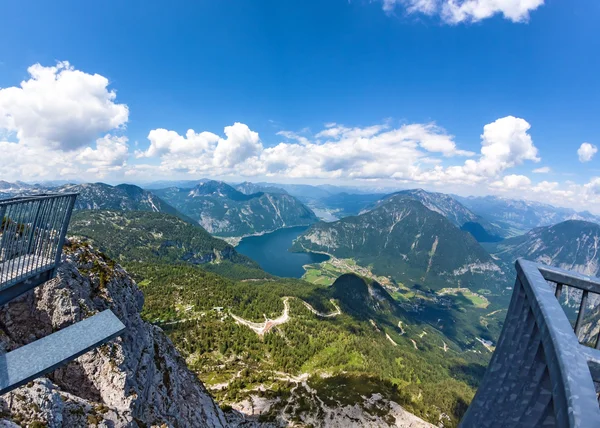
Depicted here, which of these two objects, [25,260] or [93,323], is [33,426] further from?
[25,260]

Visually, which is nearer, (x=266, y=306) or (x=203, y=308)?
(x=203, y=308)

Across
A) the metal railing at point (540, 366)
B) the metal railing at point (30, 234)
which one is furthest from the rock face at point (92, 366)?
the metal railing at point (540, 366)

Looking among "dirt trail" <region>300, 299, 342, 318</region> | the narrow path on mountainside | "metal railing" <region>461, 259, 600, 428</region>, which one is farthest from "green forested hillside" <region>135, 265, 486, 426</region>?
"metal railing" <region>461, 259, 600, 428</region>

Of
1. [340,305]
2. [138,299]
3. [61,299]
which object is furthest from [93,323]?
[340,305]

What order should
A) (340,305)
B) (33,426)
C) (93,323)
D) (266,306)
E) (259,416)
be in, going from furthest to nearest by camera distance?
1. (340,305)
2. (266,306)
3. (259,416)
4. (93,323)
5. (33,426)

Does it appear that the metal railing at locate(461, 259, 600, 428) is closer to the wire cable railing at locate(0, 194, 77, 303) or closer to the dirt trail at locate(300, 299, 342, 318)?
the wire cable railing at locate(0, 194, 77, 303)

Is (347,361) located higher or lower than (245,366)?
lower

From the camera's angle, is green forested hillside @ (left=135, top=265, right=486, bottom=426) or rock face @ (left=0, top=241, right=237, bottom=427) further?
green forested hillside @ (left=135, top=265, right=486, bottom=426)

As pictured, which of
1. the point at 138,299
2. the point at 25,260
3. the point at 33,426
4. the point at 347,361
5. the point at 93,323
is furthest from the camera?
the point at 347,361

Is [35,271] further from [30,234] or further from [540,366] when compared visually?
[540,366]
